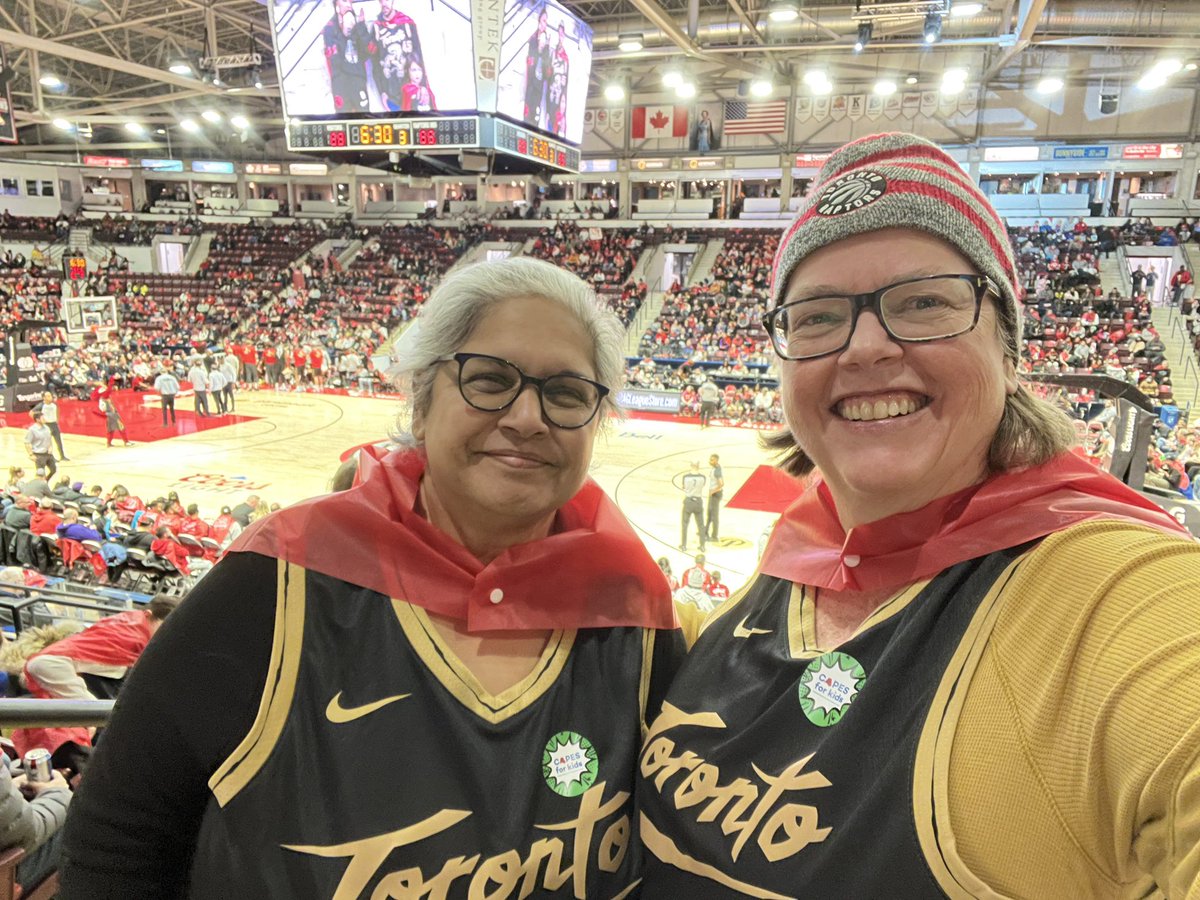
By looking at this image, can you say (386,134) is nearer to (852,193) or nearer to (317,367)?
(852,193)

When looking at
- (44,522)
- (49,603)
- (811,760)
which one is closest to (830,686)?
(811,760)

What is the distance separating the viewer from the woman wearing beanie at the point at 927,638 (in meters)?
0.87

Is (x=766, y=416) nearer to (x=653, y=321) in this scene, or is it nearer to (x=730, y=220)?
(x=653, y=321)

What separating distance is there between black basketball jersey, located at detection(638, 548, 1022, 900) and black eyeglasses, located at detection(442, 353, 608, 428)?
1.74ft

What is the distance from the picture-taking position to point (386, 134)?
29.2 ft

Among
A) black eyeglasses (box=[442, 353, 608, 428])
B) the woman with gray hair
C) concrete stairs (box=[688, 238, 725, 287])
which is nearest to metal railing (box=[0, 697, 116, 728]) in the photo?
the woman with gray hair

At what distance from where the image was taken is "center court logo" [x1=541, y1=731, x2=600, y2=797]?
1.27 metres

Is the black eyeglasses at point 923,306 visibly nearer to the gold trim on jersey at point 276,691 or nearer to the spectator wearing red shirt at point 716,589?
the gold trim on jersey at point 276,691

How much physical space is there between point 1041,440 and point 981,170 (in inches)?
1005

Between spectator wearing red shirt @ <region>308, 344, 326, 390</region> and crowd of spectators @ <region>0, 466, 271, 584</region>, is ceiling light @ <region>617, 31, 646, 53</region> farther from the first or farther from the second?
spectator wearing red shirt @ <region>308, 344, 326, 390</region>

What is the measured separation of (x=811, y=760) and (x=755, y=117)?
25.7m

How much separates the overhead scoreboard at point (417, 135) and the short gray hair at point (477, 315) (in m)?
7.82

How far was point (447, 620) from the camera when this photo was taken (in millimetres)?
1362

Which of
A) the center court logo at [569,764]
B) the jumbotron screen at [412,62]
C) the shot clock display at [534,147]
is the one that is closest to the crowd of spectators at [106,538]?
the jumbotron screen at [412,62]
